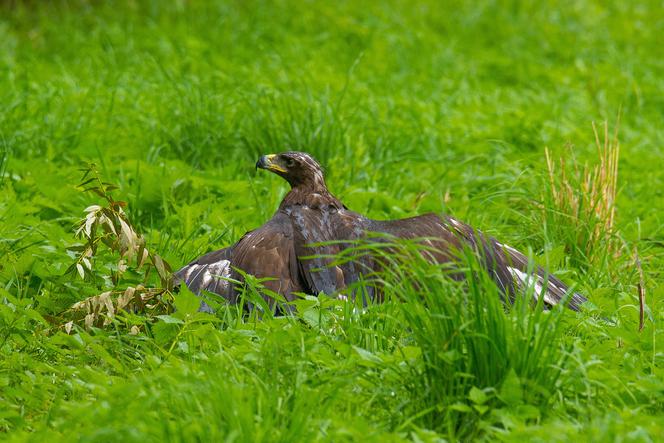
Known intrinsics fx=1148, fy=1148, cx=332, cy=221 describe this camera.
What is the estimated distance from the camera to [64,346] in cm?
451

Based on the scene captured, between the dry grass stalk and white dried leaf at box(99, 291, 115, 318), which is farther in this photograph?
the dry grass stalk

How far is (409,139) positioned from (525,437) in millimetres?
4529

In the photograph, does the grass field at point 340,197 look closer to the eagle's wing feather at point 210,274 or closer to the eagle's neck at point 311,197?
the eagle's wing feather at point 210,274

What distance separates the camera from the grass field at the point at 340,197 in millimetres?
3555

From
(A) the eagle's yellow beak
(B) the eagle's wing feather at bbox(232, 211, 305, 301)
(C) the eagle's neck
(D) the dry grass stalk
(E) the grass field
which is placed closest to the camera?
(E) the grass field

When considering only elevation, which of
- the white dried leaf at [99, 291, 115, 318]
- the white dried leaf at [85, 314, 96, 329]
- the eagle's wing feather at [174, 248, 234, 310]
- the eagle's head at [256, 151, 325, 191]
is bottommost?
the eagle's wing feather at [174, 248, 234, 310]

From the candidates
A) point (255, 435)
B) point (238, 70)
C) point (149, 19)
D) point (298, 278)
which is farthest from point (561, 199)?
point (149, 19)

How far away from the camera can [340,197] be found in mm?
6488

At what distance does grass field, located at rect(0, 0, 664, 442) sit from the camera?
3555mm

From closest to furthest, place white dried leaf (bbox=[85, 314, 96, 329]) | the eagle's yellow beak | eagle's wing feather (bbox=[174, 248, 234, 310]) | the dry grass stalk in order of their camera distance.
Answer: white dried leaf (bbox=[85, 314, 96, 329]), eagle's wing feather (bbox=[174, 248, 234, 310]), the eagle's yellow beak, the dry grass stalk

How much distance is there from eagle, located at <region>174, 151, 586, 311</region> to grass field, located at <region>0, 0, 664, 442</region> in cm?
26

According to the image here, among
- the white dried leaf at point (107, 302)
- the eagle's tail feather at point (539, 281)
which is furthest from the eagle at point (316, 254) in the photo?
the white dried leaf at point (107, 302)

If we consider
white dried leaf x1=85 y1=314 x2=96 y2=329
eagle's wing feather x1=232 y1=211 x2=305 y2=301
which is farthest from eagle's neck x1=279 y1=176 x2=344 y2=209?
white dried leaf x1=85 y1=314 x2=96 y2=329

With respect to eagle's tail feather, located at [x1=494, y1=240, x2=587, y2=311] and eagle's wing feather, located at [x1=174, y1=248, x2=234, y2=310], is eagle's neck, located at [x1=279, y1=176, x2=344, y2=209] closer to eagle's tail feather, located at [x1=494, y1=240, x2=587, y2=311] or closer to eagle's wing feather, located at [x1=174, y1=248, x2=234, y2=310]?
eagle's wing feather, located at [x1=174, y1=248, x2=234, y2=310]
